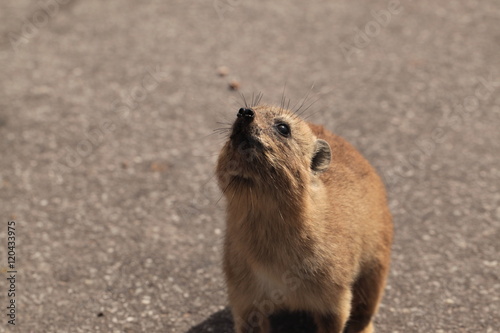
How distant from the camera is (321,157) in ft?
12.1

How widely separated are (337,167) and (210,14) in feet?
16.4

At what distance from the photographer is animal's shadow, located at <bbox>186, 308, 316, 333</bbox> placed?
420 centimetres

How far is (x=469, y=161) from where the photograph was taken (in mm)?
5941

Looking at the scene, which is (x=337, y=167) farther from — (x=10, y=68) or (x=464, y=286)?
(x=10, y=68)

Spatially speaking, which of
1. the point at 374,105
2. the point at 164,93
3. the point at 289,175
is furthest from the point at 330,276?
the point at 164,93
